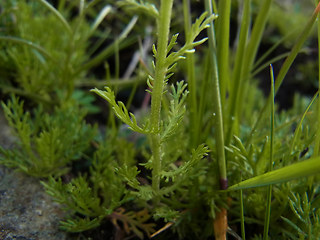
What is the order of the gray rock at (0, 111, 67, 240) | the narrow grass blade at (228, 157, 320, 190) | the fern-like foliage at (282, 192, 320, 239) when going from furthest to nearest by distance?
the gray rock at (0, 111, 67, 240)
the fern-like foliage at (282, 192, 320, 239)
the narrow grass blade at (228, 157, 320, 190)

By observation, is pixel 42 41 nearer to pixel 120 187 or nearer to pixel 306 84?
pixel 120 187

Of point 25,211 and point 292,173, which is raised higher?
point 292,173

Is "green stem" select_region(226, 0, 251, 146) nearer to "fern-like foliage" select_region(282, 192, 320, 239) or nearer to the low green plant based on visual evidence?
the low green plant

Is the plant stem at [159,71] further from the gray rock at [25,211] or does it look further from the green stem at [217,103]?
the gray rock at [25,211]

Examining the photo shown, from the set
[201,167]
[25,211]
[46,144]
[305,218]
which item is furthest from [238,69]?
[25,211]

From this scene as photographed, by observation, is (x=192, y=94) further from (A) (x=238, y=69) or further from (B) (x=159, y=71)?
(B) (x=159, y=71)

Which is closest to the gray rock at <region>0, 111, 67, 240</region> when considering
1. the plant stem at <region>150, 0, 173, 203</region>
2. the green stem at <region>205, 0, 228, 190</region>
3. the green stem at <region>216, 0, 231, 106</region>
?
the plant stem at <region>150, 0, 173, 203</region>

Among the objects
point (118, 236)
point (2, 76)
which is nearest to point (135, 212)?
point (118, 236)

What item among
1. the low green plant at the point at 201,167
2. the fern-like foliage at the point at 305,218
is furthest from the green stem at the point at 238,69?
the fern-like foliage at the point at 305,218

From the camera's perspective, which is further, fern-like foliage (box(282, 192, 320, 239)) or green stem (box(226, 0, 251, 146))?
green stem (box(226, 0, 251, 146))
